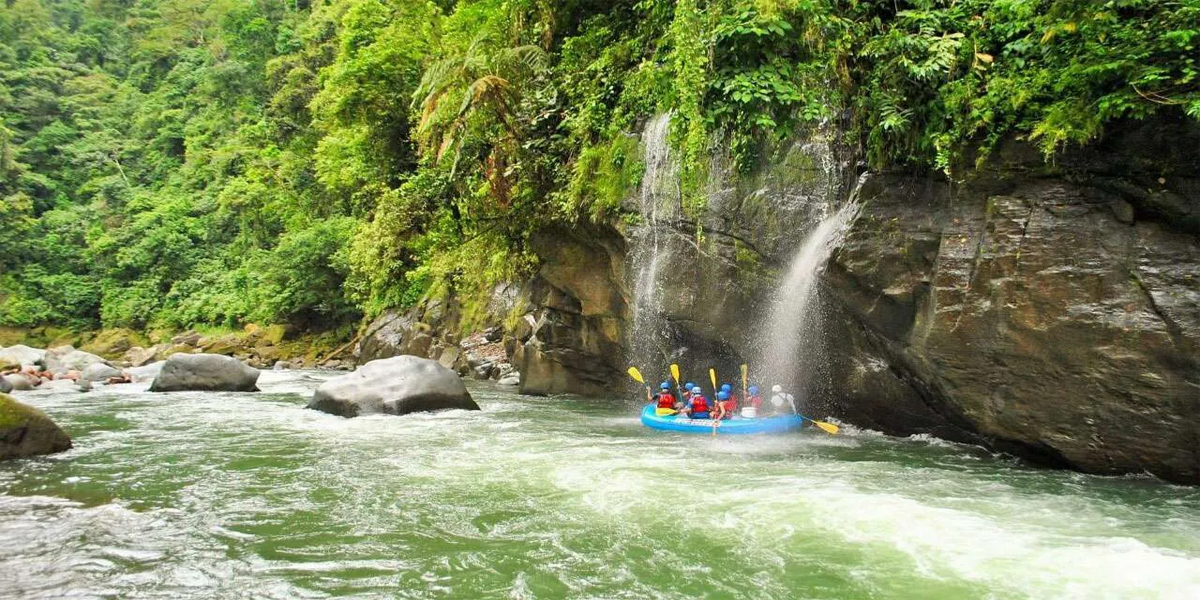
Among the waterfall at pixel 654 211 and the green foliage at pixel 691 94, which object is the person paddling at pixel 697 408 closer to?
the waterfall at pixel 654 211

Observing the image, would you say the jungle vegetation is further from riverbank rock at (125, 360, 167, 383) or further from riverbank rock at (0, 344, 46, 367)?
riverbank rock at (0, 344, 46, 367)

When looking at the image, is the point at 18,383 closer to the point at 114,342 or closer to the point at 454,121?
the point at 454,121

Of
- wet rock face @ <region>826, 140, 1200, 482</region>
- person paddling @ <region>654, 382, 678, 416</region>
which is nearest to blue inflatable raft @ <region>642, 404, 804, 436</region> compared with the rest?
person paddling @ <region>654, 382, 678, 416</region>

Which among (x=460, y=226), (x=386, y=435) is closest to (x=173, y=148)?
(x=460, y=226)

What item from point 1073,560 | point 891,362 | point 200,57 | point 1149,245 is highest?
point 200,57

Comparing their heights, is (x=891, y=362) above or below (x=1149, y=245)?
below

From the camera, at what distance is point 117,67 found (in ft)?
155

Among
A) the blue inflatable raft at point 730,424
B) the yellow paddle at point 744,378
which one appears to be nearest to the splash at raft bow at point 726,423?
the blue inflatable raft at point 730,424

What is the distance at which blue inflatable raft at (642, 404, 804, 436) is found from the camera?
933 centimetres

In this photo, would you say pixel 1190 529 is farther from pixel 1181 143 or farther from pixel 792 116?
pixel 792 116

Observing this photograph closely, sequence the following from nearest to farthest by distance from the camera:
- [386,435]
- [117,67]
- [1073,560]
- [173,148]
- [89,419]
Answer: [1073,560] < [386,435] < [89,419] < [173,148] < [117,67]

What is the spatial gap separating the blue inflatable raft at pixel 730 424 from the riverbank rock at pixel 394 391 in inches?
132

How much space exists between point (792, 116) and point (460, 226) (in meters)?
8.05

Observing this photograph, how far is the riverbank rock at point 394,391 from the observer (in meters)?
11.1
